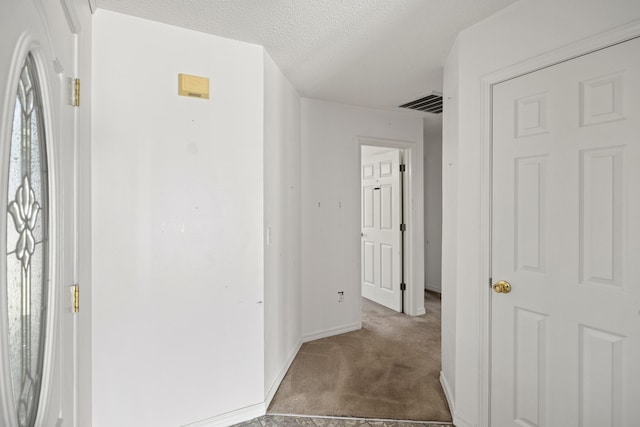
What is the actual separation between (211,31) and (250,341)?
1.96m

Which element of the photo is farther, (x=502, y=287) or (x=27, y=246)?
(x=502, y=287)

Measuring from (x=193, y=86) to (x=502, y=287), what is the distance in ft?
6.94

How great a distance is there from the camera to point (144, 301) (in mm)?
1850

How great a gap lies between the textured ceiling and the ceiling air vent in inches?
20.7

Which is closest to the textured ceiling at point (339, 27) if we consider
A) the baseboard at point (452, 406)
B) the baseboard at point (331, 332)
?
the baseboard at point (452, 406)

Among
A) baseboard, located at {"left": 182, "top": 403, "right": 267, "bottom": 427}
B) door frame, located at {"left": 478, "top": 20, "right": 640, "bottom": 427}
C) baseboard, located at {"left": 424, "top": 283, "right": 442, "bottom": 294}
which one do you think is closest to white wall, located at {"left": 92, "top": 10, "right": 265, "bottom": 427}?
baseboard, located at {"left": 182, "top": 403, "right": 267, "bottom": 427}

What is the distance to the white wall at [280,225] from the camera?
2.28 m

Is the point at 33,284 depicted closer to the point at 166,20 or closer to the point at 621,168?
the point at 166,20

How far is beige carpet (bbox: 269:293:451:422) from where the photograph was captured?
2186mm

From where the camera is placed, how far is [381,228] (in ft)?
14.3

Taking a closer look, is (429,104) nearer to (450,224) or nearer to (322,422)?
(450,224)

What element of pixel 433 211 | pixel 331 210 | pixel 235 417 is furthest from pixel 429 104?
pixel 235 417

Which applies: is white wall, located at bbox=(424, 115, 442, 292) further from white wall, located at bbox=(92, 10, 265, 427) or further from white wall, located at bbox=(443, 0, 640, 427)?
white wall, located at bbox=(92, 10, 265, 427)

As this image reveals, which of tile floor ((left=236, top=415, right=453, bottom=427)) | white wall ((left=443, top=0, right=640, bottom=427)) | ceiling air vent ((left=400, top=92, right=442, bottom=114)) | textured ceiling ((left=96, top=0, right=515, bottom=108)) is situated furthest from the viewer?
ceiling air vent ((left=400, top=92, right=442, bottom=114))
